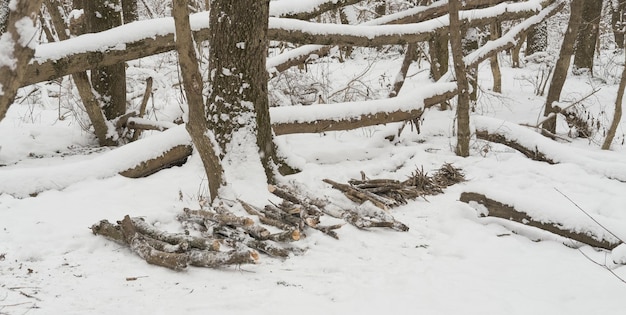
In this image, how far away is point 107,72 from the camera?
6555mm

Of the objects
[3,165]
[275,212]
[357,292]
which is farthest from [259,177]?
[3,165]

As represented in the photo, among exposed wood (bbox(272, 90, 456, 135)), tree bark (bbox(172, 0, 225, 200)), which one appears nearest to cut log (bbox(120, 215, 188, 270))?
tree bark (bbox(172, 0, 225, 200))

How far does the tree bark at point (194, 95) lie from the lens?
3715 mm

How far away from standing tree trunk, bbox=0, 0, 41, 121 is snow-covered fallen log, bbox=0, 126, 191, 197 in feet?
11.0

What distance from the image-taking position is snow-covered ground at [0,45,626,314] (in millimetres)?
2775

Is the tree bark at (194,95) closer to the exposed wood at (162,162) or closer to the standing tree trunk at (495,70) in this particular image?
the exposed wood at (162,162)

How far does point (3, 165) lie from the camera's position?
563 centimetres

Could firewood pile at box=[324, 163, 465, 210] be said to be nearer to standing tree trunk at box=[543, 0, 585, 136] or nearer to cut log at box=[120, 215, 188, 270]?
cut log at box=[120, 215, 188, 270]

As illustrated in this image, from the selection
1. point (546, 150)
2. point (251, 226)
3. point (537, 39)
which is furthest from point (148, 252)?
point (537, 39)

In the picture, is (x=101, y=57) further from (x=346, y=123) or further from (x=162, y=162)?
(x=346, y=123)

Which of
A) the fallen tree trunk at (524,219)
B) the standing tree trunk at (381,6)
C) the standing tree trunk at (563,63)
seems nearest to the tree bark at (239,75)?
the fallen tree trunk at (524,219)

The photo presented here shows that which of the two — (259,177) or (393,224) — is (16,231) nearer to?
(259,177)

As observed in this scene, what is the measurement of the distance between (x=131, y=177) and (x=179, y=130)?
72 cm

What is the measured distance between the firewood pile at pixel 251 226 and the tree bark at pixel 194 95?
0.96ft
